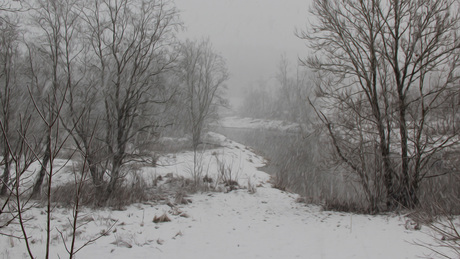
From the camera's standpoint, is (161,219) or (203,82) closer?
(161,219)

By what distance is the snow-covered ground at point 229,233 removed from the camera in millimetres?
4660

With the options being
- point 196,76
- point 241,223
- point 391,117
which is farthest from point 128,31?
point 196,76

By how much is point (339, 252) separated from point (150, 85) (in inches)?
289

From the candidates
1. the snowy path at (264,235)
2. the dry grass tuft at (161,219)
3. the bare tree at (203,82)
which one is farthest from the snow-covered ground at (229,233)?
the bare tree at (203,82)

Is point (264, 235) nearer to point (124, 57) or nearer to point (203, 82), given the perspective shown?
point (124, 57)

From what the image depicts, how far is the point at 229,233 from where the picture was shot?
5930 mm

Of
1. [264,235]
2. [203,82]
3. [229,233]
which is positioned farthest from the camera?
[203,82]

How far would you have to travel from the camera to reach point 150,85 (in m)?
9.32

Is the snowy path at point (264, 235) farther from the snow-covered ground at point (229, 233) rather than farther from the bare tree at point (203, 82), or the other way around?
the bare tree at point (203, 82)

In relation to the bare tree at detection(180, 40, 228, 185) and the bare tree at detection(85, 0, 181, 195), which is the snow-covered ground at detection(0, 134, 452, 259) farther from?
the bare tree at detection(180, 40, 228, 185)

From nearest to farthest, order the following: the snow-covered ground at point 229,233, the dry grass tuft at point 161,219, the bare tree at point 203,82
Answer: the snow-covered ground at point 229,233
the dry grass tuft at point 161,219
the bare tree at point 203,82

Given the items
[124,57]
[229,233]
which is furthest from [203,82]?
[229,233]

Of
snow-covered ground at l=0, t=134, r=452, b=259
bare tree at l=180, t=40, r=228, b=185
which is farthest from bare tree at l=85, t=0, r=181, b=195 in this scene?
bare tree at l=180, t=40, r=228, b=185

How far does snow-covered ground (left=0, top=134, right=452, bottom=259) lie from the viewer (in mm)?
4660
